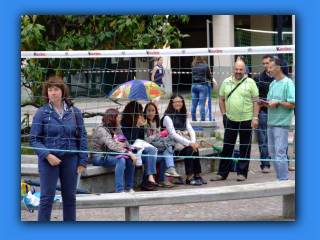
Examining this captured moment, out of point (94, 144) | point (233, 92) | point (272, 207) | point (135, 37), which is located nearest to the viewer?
point (272, 207)

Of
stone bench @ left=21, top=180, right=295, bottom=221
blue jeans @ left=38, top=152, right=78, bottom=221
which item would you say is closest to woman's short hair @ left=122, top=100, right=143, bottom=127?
stone bench @ left=21, top=180, right=295, bottom=221

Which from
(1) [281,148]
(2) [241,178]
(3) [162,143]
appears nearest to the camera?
(1) [281,148]

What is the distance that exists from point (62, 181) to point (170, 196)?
109 cm

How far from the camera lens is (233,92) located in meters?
7.07

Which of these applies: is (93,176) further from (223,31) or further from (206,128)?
(223,31)

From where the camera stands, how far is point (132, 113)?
22.6ft

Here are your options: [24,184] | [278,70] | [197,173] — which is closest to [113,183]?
[197,173]

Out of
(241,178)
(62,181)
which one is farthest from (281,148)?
(62,181)

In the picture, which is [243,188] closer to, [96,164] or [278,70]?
[278,70]

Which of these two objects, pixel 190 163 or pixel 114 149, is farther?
pixel 190 163

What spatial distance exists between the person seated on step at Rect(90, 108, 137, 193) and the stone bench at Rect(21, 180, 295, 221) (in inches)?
57.0

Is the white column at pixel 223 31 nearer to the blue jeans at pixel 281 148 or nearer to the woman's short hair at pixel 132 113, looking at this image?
the woman's short hair at pixel 132 113

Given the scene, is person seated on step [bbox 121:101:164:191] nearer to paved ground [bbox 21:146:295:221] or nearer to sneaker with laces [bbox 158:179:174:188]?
sneaker with laces [bbox 158:179:174:188]

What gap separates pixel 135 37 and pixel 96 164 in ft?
7.72
